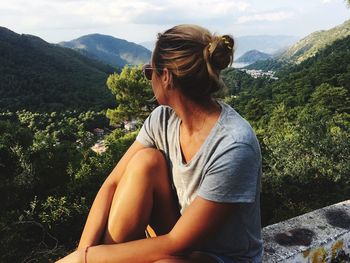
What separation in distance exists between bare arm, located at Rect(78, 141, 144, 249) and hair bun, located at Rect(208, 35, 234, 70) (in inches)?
22.7

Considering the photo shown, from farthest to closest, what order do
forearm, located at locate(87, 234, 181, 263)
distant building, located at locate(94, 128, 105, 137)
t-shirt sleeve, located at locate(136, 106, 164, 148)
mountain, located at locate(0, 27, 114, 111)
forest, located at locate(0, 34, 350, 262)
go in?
mountain, located at locate(0, 27, 114, 111), distant building, located at locate(94, 128, 105, 137), forest, located at locate(0, 34, 350, 262), t-shirt sleeve, located at locate(136, 106, 164, 148), forearm, located at locate(87, 234, 181, 263)

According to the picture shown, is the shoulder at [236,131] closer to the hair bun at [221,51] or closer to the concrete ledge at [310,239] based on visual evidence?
the hair bun at [221,51]

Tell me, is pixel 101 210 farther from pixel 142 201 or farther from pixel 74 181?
pixel 74 181

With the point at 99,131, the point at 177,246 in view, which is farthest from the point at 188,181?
the point at 99,131

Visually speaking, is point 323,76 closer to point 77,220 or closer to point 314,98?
point 314,98

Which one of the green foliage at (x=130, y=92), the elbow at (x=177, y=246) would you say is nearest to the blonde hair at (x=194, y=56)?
the elbow at (x=177, y=246)

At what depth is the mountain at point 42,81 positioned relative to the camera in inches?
1658

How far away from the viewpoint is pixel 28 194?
6773 millimetres

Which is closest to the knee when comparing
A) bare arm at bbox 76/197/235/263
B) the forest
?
bare arm at bbox 76/197/235/263

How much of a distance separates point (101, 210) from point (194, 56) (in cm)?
75

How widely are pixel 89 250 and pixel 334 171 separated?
7.85 m

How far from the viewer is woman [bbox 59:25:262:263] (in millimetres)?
1346

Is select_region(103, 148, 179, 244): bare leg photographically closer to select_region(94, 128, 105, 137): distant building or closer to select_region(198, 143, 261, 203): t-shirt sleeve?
select_region(198, 143, 261, 203): t-shirt sleeve

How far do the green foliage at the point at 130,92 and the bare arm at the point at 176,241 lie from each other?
22273 millimetres
